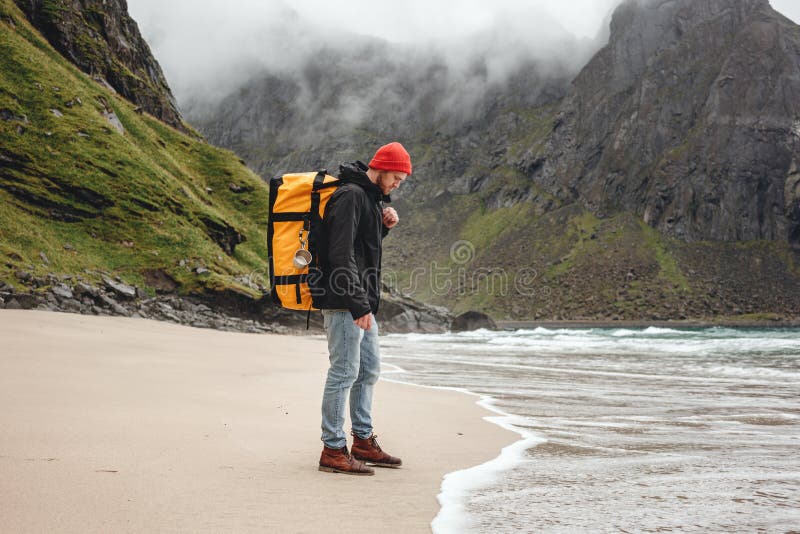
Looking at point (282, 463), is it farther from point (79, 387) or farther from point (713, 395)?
point (713, 395)

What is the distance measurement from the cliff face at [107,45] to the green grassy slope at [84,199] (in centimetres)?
375

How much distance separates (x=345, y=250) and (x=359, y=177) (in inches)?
23.3

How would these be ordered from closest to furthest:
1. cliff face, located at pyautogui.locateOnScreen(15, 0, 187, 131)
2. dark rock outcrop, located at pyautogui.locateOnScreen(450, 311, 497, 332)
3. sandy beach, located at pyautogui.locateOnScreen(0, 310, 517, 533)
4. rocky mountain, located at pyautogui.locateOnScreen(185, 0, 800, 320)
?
1. sandy beach, located at pyautogui.locateOnScreen(0, 310, 517, 533)
2. cliff face, located at pyautogui.locateOnScreen(15, 0, 187, 131)
3. dark rock outcrop, located at pyautogui.locateOnScreen(450, 311, 497, 332)
4. rocky mountain, located at pyautogui.locateOnScreen(185, 0, 800, 320)

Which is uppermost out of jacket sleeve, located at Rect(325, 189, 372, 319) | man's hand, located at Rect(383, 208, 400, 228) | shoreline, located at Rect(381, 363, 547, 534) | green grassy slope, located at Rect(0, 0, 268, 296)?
green grassy slope, located at Rect(0, 0, 268, 296)

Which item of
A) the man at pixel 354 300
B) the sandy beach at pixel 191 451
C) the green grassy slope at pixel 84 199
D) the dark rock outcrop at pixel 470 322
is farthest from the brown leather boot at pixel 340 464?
the dark rock outcrop at pixel 470 322

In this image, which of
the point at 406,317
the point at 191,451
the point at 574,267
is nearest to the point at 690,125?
the point at 574,267

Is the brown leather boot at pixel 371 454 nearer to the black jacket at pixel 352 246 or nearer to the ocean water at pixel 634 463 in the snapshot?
the ocean water at pixel 634 463

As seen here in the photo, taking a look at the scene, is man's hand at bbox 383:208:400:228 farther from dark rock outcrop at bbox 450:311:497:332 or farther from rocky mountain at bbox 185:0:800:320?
rocky mountain at bbox 185:0:800:320

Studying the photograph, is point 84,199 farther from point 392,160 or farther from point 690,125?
point 690,125

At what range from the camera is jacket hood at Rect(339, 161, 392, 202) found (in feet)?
13.5

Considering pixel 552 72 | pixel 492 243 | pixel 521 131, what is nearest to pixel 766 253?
pixel 492 243

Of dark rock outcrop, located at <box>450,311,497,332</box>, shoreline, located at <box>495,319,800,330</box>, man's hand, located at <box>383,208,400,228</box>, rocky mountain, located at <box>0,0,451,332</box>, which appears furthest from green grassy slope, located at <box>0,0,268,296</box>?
shoreline, located at <box>495,319,800,330</box>

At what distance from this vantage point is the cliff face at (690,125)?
11594 centimetres

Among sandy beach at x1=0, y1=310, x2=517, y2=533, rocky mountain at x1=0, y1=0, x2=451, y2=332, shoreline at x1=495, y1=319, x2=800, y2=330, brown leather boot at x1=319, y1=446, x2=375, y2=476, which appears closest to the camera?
sandy beach at x1=0, y1=310, x2=517, y2=533
